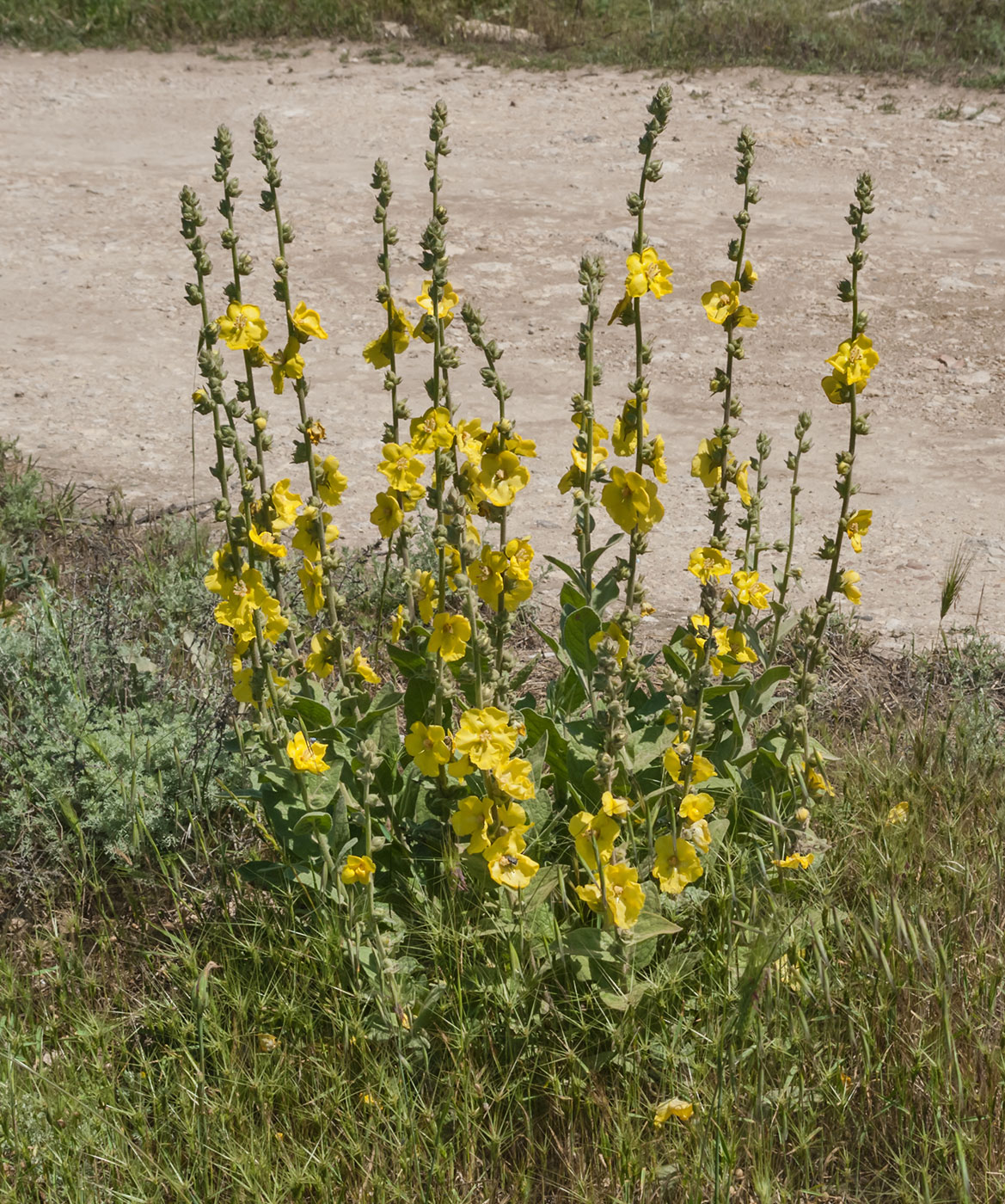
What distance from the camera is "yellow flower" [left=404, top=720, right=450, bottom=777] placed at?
2121 millimetres

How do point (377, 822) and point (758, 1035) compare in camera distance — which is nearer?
point (758, 1035)

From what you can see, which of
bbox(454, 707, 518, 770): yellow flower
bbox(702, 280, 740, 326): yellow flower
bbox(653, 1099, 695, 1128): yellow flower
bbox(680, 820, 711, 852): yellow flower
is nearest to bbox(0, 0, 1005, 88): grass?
bbox(702, 280, 740, 326): yellow flower

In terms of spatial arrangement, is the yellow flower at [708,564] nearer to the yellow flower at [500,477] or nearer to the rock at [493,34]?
the yellow flower at [500,477]

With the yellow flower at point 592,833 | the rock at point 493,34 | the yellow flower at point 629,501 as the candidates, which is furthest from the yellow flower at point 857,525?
the rock at point 493,34

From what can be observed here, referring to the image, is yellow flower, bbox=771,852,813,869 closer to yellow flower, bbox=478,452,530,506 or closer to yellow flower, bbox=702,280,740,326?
yellow flower, bbox=478,452,530,506

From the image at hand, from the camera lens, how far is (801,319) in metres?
6.65

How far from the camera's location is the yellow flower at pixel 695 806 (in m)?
2.19

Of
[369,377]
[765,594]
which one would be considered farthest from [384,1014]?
[369,377]

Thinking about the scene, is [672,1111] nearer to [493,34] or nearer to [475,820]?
[475,820]

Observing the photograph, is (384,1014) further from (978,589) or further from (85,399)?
(85,399)

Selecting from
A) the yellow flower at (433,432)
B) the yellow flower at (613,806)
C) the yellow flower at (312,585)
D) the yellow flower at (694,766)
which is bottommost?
the yellow flower at (694,766)

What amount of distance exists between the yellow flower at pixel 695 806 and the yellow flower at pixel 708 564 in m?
0.47

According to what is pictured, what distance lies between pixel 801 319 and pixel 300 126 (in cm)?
488

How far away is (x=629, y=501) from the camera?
2.34 metres
